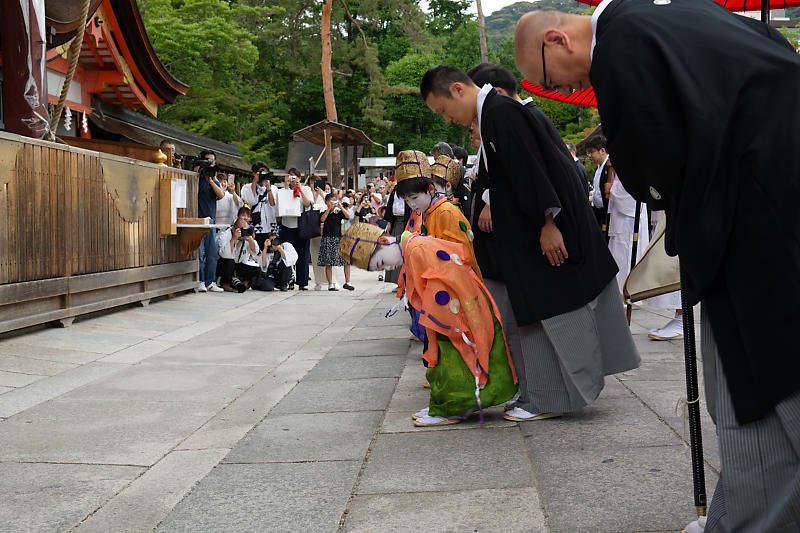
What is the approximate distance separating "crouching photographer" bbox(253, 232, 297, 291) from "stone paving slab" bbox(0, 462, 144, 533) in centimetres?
871

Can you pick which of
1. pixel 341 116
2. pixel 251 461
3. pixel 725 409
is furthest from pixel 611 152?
pixel 341 116

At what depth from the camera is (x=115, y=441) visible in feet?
13.6

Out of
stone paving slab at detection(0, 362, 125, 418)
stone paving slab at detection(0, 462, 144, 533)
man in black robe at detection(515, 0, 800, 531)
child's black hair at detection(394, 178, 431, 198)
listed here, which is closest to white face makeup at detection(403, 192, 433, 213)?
child's black hair at detection(394, 178, 431, 198)

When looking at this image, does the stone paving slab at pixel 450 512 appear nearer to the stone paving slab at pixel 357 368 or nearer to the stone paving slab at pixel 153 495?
the stone paving slab at pixel 153 495

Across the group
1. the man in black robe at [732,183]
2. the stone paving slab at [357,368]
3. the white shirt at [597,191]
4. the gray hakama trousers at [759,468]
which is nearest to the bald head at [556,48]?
the man in black robe at [732,183]

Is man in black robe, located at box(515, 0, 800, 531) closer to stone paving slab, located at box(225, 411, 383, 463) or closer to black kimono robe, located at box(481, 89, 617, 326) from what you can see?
black kimono robe, located at box(481, 89, 617, 326)

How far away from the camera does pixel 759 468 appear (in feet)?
6.05

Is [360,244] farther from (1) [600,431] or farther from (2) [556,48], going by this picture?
(2) [556,48]

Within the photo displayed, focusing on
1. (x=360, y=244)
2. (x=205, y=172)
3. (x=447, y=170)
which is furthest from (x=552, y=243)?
(x=205, y=172)

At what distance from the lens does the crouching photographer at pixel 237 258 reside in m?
12.0

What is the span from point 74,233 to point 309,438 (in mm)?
4845

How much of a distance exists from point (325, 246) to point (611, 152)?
35.6 ft

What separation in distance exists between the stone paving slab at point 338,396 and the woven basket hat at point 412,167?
1358 millimetres

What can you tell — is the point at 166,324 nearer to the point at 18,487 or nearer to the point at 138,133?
the point at 18,487
